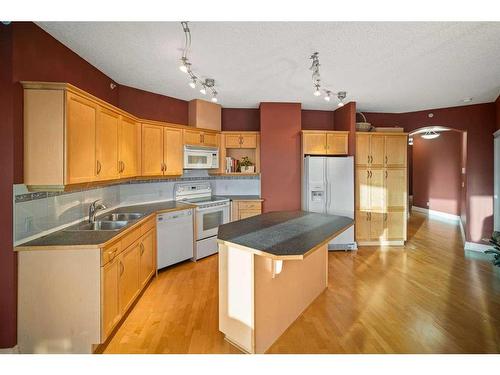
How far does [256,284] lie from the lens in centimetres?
184

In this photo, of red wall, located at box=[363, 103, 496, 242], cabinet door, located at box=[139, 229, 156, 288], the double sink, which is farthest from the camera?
red wall, located at box=[363, 103, 496, 242]

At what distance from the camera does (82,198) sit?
276 centimetres

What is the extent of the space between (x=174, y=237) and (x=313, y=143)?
2847 millimetres

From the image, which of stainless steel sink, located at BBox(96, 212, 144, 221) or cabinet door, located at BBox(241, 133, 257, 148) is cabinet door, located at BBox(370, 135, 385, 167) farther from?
stainless steel sink, located at BBox(96, 212, 144, 221)

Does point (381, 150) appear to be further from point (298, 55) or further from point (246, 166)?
point (298, 55)

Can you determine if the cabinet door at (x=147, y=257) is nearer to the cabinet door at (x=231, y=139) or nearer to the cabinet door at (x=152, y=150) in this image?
the cabinet door at (x=152, y=150)

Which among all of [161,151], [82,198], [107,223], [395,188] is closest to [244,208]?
[161,151]

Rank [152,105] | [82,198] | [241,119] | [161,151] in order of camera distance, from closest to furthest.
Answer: [82,198]
[161,151]
[152,105]
[241,119]

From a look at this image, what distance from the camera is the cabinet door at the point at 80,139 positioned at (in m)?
2.03

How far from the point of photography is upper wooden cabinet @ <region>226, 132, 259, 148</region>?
14.9 ft

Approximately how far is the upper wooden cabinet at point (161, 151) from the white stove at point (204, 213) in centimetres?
49

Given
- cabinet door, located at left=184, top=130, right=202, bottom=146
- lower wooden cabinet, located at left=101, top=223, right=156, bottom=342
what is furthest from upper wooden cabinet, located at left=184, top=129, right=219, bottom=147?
lower wooden cabinet, located at left=101, top=223, right=156, bottom=342

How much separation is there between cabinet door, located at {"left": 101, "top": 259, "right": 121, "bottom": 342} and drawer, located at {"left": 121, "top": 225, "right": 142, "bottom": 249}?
200mm

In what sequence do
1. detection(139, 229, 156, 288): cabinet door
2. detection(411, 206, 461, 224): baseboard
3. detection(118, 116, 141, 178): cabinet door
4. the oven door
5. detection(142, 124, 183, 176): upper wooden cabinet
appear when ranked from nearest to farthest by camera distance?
1. detection(139, 229, 156, 288): cabinet door
2. detection(118, 116, 141, 178): cabinet door
3. detection(142, 124, 183, 176): upper wooden cabinet
4. the oven door
5. detection(411, 206, 461, 224): baseboard
